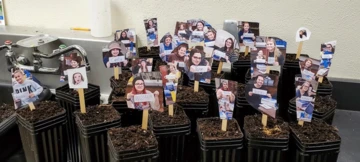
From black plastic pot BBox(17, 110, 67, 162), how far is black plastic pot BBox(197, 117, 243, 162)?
423mm

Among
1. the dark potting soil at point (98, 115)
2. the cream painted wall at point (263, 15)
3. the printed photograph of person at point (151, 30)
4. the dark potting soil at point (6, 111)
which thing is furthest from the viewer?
the cream painted wall at point (263, 15)

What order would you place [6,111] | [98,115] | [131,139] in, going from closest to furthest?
1. [131,139]
2. [98,115]
3. [6,111]

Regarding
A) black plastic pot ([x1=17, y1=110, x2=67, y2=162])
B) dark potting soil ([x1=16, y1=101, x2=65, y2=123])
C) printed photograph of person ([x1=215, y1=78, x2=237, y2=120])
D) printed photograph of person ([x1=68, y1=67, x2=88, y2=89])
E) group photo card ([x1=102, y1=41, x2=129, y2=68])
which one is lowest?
black plastic pot ([x1=17, y1=110, x2=67, y2=162])

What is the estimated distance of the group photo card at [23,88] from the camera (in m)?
1.02

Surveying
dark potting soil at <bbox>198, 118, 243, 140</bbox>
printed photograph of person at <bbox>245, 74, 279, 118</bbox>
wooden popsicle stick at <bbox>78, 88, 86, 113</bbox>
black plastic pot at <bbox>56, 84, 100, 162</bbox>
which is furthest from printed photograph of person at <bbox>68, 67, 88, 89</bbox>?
printed photograph of person at <bbox>245, 74, 279, 118</bbox>

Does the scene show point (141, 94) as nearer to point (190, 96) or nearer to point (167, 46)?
point (190, 96)

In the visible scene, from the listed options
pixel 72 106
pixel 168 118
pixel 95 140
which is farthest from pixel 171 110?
pixel 72 106

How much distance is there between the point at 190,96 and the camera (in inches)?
45.6

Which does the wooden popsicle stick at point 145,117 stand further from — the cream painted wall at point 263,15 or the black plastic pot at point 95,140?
the cream painted wall at point 263,15

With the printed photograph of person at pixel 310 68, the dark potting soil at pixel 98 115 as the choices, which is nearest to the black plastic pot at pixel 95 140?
the dark potting soil at pixel 98 115

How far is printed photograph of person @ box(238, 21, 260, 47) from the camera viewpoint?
52.8 inches

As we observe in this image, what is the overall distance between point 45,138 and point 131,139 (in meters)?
0.28

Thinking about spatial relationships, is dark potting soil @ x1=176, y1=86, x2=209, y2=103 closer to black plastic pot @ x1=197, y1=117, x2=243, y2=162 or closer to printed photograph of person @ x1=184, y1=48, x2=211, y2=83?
printed photograph of person @ x1=184, y1=48, x2=211, y2=83

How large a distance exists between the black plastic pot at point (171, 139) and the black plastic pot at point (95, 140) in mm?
126
